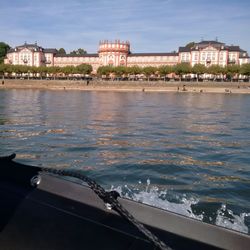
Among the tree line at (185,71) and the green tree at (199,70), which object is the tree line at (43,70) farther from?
the green tree at (199,70)

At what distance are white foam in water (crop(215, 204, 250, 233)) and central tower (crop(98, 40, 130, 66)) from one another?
101082mm

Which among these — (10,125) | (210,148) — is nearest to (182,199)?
(210,148)

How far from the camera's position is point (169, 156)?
9570 millimetres

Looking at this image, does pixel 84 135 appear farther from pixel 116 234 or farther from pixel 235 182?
pixel 116 234

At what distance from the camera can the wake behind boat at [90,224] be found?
229 cm

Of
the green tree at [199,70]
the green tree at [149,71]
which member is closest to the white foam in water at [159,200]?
the green tree at [199,70]

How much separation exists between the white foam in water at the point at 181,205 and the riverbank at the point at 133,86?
65.1m

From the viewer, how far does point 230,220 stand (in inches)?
201

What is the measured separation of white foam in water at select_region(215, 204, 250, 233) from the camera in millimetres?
4906

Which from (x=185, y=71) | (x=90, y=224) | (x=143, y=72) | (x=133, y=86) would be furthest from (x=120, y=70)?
(x=90, y=224)

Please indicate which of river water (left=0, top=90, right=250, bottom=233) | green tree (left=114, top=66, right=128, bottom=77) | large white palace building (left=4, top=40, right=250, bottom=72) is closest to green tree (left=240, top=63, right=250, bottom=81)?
large white palace building (left=4, top=40, right=250, bottom=72)

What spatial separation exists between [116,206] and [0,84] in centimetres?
8168

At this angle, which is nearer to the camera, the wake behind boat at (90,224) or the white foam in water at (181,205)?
the wake behind boat at (90,224)

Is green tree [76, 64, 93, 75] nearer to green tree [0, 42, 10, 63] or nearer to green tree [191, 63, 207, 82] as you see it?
green tree [191, 63, 207, 82]
